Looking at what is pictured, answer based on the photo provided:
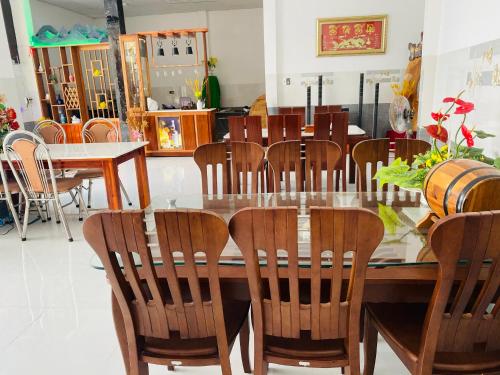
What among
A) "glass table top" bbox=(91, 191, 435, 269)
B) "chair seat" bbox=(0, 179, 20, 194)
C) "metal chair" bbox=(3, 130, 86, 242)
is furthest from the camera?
"chair seat" bbox=(0, 179, 20, 194)

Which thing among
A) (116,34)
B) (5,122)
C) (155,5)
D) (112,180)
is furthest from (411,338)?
(155,5)

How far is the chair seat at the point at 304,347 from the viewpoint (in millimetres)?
1252

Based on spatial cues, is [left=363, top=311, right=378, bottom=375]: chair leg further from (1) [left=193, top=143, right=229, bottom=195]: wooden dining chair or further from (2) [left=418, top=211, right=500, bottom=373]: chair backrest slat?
(1) [left=193, top=143, right=229, bottom=195]: wooden dining chair

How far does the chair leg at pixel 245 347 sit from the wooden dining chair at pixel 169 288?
23 cm

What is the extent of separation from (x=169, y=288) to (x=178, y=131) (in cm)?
577

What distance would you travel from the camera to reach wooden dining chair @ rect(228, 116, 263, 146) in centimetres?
372

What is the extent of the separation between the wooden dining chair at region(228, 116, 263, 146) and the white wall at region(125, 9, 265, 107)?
17.4 feet

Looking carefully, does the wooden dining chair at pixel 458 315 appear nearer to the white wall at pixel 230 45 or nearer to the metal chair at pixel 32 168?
the metal chair at pixel 32 168

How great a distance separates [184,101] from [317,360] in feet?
20.7

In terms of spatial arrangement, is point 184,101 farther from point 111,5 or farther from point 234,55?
point 234,55

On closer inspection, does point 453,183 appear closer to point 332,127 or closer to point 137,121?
point 332,127

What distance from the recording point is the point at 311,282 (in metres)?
1.12

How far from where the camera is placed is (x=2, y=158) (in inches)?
133

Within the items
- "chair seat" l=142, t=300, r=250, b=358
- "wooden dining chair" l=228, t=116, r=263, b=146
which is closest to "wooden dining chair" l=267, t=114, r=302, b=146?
"wooden dining chair" l=228, t=116, r=263, b=146
